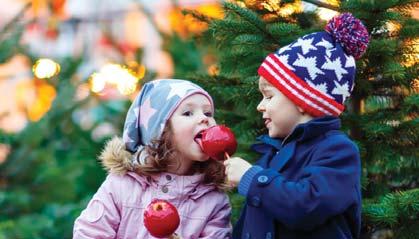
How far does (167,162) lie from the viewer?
118 inches

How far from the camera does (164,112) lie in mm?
2971

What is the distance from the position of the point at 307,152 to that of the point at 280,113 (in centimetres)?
17

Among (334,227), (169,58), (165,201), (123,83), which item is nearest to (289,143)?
(334,227)

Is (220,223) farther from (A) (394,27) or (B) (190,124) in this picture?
(A) (394,27)

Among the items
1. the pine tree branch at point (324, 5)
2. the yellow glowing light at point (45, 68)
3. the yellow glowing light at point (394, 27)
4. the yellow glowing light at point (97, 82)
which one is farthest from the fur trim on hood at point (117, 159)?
the yellow glowing light at point (45, 68)

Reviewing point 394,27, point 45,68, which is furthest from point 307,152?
point 45,68

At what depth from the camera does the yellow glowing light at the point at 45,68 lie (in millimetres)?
5617

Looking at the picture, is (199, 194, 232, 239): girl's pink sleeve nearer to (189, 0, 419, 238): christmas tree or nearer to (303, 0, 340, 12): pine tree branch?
(189, 0, 419, 238): christmas tree

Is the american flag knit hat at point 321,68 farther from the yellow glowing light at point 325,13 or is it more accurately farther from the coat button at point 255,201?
the yellow glowing light at point 325,13

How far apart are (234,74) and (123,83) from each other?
1.27 meters

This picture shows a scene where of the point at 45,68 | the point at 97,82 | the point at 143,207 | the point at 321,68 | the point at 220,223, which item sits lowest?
the point at 97,82

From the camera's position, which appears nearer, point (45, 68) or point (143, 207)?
point (143, 207)

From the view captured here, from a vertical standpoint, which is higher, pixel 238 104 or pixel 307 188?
pixel 307 188

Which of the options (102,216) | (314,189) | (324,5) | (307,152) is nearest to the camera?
(314,189)
